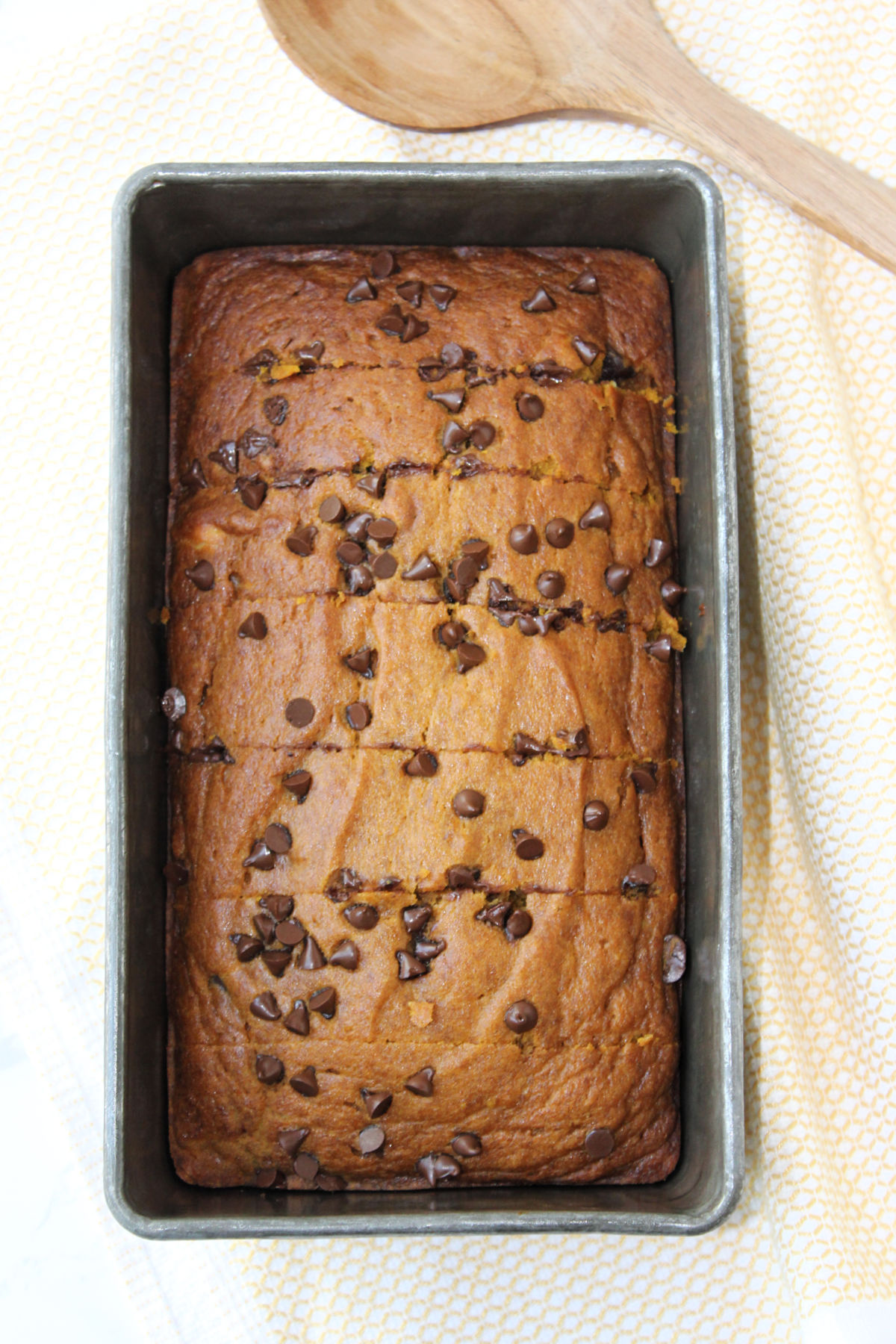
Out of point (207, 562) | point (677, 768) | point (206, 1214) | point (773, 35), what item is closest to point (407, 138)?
point (773, 35)

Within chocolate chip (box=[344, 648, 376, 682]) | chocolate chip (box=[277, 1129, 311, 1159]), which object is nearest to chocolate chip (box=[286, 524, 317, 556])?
chocolate chip (box=[344, 648, 376, 682])

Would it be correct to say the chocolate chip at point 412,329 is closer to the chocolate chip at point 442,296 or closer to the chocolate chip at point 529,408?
the chocolate chip at point 442,296

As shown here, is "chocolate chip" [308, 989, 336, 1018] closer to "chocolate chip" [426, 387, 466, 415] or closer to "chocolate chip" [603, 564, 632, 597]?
"chocolate chip" [603, 564, 632, 597]

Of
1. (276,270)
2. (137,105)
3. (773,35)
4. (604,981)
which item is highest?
(773,35)

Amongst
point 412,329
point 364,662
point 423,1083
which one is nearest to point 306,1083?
point 423,1083

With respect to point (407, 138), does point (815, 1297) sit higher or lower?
lower

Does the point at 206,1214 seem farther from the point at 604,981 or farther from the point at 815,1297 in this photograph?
the point at 815,1297

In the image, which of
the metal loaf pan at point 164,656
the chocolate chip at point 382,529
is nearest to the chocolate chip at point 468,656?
the chocolate chip at point 382,529
